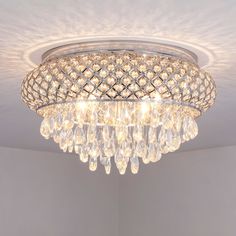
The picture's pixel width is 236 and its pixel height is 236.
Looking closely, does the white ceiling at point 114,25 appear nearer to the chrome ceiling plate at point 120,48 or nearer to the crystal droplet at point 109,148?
the chrome ceiling plate at point 120,48

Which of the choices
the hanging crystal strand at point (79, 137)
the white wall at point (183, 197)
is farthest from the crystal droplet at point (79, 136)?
the white wall at point (183, 197)

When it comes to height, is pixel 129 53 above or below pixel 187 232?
above

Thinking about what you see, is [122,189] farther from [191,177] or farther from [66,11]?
[66,11]

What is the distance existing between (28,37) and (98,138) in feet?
1.35

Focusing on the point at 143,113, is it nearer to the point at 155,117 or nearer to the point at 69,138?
the point at 155,117

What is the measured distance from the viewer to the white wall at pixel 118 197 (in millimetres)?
4039

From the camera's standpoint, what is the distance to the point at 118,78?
143 centimetres

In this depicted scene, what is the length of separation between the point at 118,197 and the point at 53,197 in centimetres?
67

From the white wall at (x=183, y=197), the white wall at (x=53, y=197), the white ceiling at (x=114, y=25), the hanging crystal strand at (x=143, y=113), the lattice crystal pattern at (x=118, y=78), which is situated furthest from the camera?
the white wall at (x=53, y=197)

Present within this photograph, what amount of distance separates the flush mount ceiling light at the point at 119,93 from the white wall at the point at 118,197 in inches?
98.0

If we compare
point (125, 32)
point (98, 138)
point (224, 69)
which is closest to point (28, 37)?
point (125, 32)

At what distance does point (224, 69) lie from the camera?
1.71 metres

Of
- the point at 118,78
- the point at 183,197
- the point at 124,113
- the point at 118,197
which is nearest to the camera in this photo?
the point at 118,78

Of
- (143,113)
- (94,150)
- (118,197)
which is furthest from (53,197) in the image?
(143,113)
